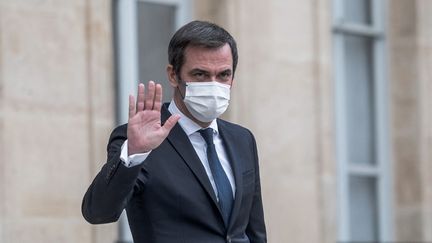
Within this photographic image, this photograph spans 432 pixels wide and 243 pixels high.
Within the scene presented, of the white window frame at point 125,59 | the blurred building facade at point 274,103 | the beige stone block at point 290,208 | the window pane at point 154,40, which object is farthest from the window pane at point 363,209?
the white window frame at point 125,59

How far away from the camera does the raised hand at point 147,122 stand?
4.63m

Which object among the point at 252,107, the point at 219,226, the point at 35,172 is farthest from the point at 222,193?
the point at 252,107

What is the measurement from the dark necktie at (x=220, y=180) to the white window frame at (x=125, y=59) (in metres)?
3.81

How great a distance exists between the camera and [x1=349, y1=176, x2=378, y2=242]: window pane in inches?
418

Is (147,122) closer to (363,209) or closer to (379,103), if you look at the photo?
(363,209)

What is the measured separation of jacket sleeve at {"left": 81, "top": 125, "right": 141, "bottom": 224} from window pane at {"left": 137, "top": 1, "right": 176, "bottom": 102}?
4.33 metres

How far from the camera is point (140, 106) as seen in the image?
15.4ft

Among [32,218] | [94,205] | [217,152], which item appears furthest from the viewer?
[32,218]

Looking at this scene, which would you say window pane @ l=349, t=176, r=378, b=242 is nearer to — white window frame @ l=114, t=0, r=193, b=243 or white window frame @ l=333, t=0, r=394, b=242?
white window frame @ l=333, t=0, r=394, b=242

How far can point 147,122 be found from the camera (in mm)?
4656

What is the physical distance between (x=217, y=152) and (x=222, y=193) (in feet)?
0.58

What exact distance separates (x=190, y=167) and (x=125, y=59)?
406 cm

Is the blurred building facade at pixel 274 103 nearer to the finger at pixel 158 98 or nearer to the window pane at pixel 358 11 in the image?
the window pane at pixel 358 11

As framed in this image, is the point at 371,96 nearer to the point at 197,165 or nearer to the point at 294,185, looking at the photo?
the point at 294,185
